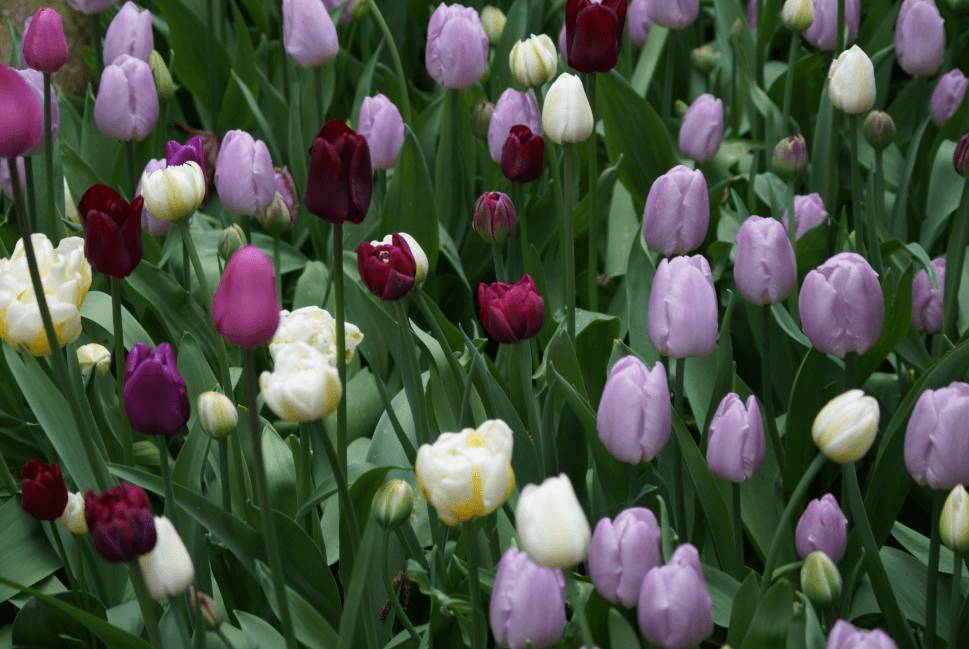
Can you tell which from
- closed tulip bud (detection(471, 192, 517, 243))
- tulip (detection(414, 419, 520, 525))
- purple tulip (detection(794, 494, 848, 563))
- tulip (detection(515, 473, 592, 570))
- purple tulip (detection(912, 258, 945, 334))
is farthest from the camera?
purple tulip (detection(912, 258, 945, 334))

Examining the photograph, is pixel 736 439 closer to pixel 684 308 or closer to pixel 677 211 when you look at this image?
pixel 684 308

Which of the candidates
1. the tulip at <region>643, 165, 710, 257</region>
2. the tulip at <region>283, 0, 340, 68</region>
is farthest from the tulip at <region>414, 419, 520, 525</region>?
the tulip at <region>283, 0, 340, 68</region>

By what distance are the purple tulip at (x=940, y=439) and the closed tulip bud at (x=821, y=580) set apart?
142 millimetres

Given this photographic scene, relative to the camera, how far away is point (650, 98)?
1.97m

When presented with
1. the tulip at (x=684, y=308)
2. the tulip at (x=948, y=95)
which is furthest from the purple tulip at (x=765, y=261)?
the tulip at (x=948, y=95)

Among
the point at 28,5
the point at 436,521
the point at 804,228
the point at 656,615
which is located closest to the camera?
the point at 656,615

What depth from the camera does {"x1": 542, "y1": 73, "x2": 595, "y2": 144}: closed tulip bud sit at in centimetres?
96

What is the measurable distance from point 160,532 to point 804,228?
3.42 feet

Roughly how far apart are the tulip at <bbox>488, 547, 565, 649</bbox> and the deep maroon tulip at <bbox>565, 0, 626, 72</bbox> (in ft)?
1.99

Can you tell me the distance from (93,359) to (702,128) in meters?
0.97

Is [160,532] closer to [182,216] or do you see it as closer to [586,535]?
[586,535]

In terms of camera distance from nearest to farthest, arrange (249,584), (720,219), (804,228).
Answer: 1. (249,584)
2. (804,228)
3. (720,219)

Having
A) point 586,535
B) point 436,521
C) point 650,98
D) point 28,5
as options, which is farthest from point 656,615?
point 28,5

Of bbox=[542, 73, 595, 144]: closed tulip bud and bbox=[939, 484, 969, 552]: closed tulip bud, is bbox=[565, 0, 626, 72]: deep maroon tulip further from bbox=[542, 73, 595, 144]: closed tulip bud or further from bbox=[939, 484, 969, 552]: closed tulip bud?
bbox=[939, 484, 969, 552]: closed tulip bud
